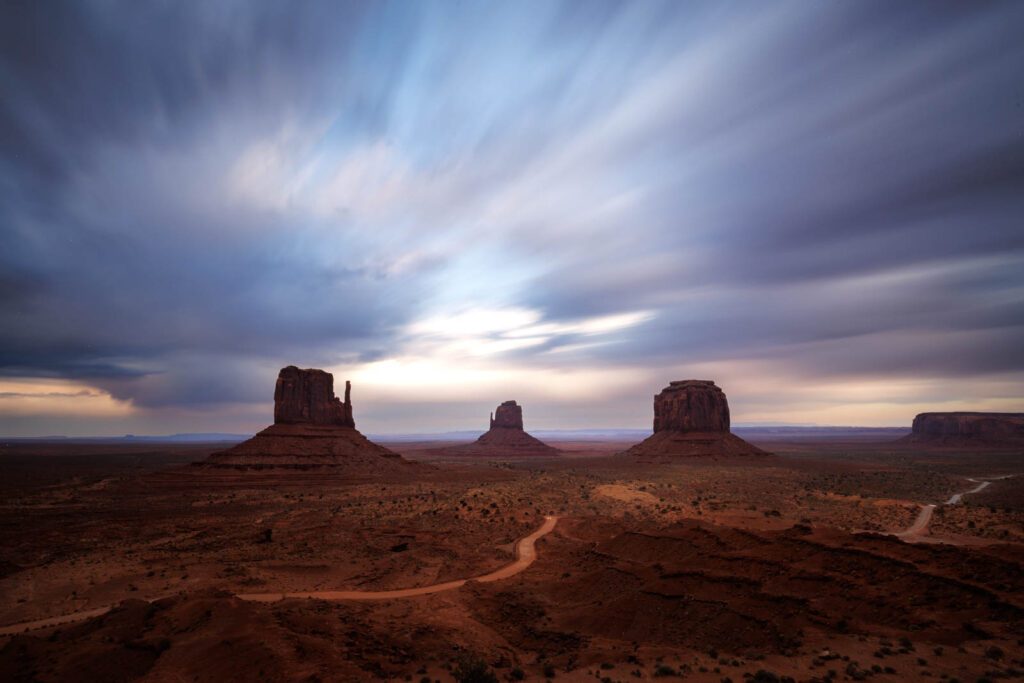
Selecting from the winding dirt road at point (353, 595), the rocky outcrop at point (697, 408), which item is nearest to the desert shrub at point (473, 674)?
the winding dirt road at point (353, 595)

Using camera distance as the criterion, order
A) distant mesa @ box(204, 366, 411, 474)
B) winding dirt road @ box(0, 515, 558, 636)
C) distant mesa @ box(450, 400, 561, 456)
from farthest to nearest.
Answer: distant mesa @ box(450, 400, 561, 456) < distant mesa @ box(204, 366, 411, 474) < winding dirt road @ box(0, 515, 558, 636)

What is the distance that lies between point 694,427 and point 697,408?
190 inches

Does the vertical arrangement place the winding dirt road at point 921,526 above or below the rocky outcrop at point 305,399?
below

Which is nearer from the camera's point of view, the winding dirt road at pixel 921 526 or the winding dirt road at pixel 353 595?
the winding dirt road at pixel 353 595

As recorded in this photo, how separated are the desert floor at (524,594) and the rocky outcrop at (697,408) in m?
69.3

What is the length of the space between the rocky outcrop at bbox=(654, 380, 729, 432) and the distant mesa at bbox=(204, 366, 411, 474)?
226ft

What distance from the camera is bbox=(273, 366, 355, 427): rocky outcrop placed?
92625mm

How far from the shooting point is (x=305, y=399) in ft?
308

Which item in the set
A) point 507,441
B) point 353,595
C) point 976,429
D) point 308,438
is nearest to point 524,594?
point 353,595

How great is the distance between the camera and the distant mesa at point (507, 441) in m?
167

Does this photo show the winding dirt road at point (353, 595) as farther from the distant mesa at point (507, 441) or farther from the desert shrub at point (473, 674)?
the distant mesa at point (507, 441)

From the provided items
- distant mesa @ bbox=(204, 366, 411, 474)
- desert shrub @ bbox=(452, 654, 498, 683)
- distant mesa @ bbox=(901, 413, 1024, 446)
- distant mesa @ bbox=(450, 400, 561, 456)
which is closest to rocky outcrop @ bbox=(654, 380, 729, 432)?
distant mesa @ bbox=(450, 400, 561, 456)

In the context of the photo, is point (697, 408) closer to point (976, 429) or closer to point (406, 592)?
point (406, 592)

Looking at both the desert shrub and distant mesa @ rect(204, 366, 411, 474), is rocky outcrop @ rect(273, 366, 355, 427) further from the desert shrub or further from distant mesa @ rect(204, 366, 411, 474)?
the desert shrub
